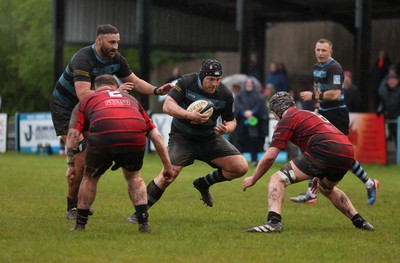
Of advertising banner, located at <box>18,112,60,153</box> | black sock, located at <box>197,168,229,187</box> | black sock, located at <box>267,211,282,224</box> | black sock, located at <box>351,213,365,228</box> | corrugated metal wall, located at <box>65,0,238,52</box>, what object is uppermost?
corrugated metal wall, located at <box>65,0,238,52</box>

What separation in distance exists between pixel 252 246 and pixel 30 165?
1283cm

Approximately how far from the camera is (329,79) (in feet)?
46.1

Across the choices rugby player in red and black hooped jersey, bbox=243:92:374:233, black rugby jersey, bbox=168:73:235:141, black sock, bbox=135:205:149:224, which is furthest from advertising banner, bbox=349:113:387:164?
black sock, bbox=135:205:149:224

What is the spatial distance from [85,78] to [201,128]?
147cm

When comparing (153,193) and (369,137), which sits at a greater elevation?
(153,193)

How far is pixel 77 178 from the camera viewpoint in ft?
37.6

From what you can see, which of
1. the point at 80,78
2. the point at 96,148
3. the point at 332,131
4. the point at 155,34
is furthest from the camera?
the point at 155,34

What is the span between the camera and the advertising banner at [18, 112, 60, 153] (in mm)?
27191

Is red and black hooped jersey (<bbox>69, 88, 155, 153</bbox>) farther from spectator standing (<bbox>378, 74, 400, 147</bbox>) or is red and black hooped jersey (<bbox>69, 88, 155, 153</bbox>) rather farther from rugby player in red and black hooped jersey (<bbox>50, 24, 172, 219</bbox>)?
spectator standing (<bbox>378, 74, 400, 147</bbox>)

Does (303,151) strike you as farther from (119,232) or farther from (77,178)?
(77,178)

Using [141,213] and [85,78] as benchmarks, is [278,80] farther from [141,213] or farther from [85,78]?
[141,213]

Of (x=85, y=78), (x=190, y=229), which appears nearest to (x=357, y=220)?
(x=190, y=229)

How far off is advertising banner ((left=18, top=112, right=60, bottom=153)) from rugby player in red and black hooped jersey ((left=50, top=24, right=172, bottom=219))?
15398mm

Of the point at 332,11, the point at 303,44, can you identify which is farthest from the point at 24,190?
the point at 303,44
